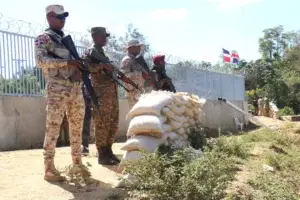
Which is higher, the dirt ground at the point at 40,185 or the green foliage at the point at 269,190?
the dirt ground at the point at 40,185

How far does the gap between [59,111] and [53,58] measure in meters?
0.48

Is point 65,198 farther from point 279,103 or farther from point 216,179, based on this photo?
point 279,103

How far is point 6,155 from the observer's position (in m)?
6.04

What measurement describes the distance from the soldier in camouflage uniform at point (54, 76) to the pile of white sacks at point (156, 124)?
73 cm

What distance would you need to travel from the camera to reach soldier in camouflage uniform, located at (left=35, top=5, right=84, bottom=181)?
384 cm

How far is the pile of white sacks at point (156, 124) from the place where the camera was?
14.0ft

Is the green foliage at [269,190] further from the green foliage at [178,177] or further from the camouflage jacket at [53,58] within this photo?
the camouflage jacket at [53,58]

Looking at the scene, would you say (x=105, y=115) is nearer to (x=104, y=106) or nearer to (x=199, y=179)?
(x=104, y=106)

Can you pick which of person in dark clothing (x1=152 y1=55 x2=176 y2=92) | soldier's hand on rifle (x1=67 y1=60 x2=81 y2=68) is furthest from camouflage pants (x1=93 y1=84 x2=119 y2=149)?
person in dark clothing (x1=152 y1=55 x2=176 y2=92)

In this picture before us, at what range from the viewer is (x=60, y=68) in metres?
3.95

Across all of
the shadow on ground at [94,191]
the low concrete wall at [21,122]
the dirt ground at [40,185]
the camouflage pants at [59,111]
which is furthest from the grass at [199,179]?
the low concrete wall at [21,122]

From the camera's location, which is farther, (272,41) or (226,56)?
(272,41)

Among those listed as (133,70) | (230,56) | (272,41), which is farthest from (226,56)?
(272,41)

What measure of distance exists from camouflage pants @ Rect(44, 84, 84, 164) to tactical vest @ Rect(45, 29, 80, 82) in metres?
0.09
